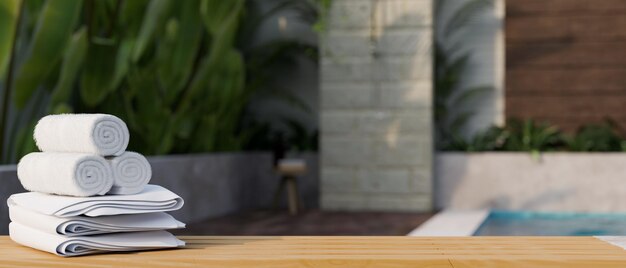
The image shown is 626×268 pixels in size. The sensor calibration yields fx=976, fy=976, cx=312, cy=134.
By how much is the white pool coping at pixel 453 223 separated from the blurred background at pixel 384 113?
0.08 ft

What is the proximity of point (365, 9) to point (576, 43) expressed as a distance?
1.61 meters

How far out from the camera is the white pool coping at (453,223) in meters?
5.10

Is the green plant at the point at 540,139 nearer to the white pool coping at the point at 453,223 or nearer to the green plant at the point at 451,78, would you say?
the green plant at the point at 451,78

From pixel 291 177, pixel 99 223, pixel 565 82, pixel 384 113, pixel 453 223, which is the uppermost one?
pixel 99 223

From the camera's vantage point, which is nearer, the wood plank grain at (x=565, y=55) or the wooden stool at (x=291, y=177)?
the wooden stool at (x=291, y=177)

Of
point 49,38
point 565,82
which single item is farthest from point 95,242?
point 565,82

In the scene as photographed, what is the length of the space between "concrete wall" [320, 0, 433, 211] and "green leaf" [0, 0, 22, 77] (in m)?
3.10

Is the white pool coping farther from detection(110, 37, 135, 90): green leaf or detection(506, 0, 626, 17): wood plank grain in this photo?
detection(110, 37, 135, 90): green leaf

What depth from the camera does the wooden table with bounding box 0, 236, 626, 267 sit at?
167 centimetres

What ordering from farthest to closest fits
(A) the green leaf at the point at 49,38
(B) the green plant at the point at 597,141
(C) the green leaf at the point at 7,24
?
(B) the green plant at the point at 597,141 < (A) the green leaf at the point at 49,38 < (C) the green leaf at the point at 7,24

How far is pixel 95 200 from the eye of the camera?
1.75 meters

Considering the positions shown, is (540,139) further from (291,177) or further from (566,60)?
(291,177)

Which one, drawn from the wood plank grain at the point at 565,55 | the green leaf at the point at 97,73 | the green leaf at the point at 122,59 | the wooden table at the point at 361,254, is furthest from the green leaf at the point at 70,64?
the wood plank grain at the point at 565,55

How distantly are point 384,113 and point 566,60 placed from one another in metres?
1.48
